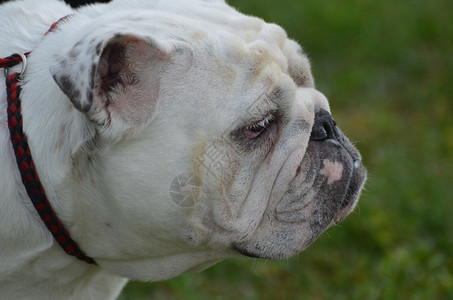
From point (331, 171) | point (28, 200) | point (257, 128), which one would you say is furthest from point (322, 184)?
point (28, 200)

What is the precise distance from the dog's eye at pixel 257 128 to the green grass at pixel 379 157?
5.04ft

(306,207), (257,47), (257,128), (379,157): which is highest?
(257,47)

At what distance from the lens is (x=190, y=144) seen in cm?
230

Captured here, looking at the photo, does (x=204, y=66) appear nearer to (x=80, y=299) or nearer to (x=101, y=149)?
(x=101, y=149)

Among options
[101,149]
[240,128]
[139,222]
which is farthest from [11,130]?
[240,128]

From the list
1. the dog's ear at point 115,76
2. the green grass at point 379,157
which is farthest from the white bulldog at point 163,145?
the green grass at point 379,157

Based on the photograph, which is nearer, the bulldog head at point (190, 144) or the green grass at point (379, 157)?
the bulldog head at point (190, 144)

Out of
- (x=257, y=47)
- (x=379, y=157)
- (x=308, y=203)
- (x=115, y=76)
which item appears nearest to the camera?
(x=115, y=76)

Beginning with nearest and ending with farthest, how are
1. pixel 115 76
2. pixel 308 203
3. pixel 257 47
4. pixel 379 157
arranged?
pixel 115 76, pixel 257 47, pixel 308 203, pixel 379 157

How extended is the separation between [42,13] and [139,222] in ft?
2.66

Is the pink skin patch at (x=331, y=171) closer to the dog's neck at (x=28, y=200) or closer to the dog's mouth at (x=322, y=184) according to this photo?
the dog's mouth at (x=322, y=184)

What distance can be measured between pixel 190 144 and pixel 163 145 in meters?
0.08

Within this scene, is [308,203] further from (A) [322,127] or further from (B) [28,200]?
(B) [28,200]

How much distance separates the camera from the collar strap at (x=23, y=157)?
2.30 metres
